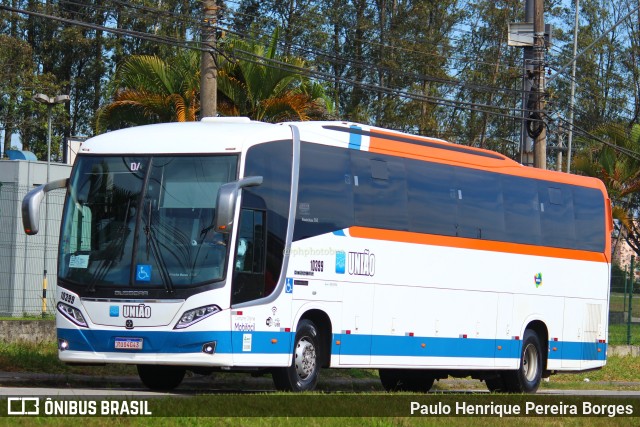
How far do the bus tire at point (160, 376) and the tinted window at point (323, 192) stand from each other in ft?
9.06

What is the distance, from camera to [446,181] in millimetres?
20906

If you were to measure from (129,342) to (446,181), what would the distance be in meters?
6.64

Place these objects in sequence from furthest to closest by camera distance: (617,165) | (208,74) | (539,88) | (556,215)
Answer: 1. (617,165)
2. (539,88)
3. (556,215)
4. (208,74)

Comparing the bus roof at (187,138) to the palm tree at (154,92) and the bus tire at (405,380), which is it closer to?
the bus tire at (405,380)

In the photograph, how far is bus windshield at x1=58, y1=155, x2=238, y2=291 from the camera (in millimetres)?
16344

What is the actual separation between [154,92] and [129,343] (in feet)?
52.6

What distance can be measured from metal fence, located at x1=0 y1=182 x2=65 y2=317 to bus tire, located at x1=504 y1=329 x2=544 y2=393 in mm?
10782

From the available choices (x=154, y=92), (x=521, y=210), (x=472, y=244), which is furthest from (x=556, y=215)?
(x=154, y=92)

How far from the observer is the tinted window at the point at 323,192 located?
17625 millimetres

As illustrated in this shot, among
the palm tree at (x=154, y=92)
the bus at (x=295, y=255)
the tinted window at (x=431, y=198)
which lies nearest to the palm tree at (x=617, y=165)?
the palm tree at (x=154, y=92)

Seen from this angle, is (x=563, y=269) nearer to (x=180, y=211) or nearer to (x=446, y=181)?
(x=446, y=181)

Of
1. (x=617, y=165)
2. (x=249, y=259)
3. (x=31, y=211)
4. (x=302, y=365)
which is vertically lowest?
(x=302, y=365)

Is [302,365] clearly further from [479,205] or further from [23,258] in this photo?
[23,258]

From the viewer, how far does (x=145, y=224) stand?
54.5ft
